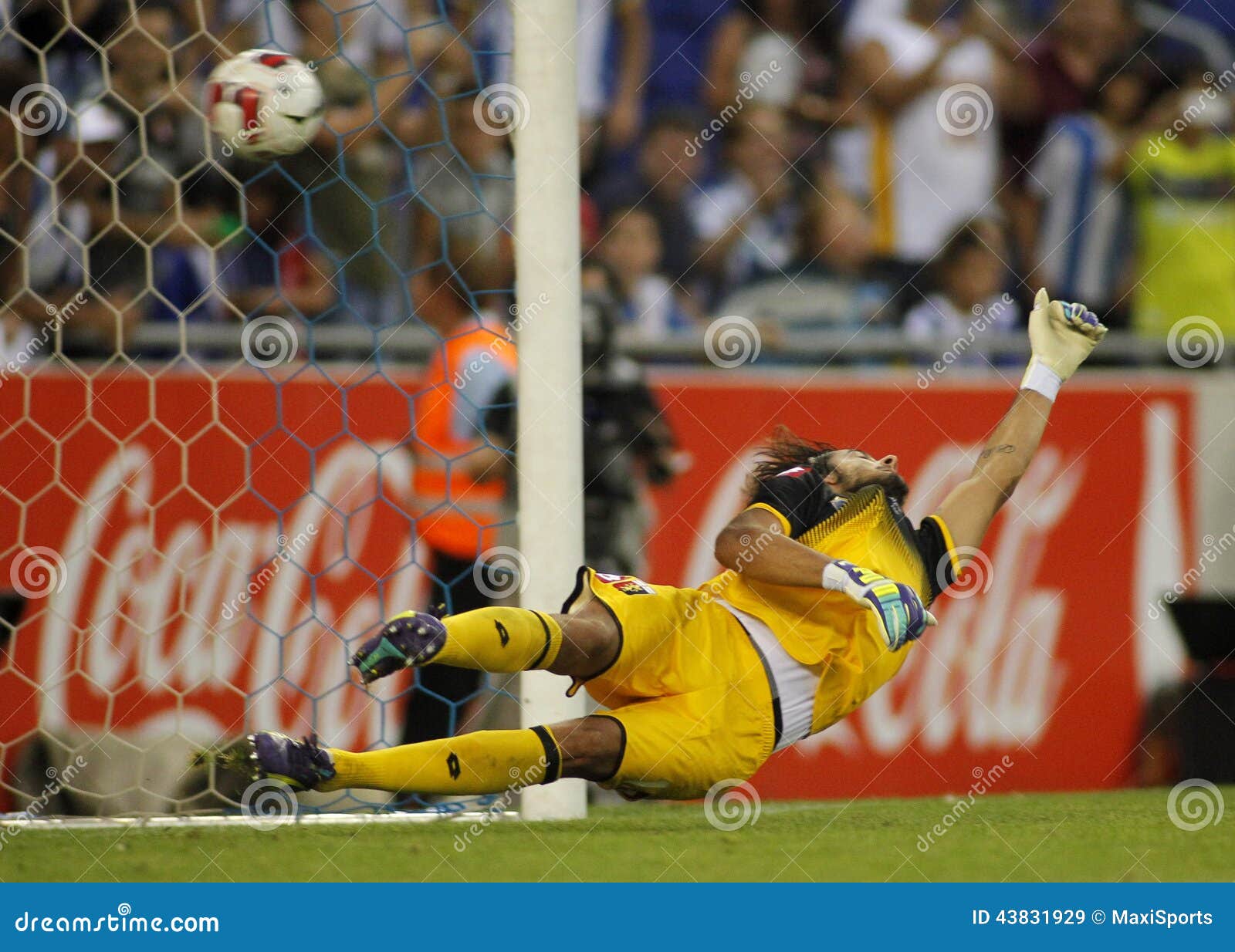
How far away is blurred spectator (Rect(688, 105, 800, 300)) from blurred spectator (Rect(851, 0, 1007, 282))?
0.41 metres

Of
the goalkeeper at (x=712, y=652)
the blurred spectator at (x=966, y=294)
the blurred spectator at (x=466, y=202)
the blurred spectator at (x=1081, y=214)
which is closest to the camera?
the goalkeeper at (x=712, y=652)

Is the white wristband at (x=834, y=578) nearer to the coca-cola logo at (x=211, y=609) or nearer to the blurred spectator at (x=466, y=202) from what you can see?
the blurred spectator at (x=466, y=202)

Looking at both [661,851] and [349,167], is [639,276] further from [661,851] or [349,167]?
[661,851]

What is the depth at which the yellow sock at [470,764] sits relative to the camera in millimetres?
4195

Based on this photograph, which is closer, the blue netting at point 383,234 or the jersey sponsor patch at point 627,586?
the jersey sponsor patch at point 627,586

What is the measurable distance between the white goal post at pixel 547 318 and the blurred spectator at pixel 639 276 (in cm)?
238

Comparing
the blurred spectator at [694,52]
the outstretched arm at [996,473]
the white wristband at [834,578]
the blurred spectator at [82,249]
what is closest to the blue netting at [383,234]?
Result: the blurred spectator at [82,249]

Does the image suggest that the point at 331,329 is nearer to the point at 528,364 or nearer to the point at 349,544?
the point at 349,544

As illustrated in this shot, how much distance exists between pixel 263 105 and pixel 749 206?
3.16 meters

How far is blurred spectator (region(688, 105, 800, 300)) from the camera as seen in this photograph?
306 inches

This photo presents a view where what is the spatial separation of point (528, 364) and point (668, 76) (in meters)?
4.38

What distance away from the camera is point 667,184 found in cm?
792

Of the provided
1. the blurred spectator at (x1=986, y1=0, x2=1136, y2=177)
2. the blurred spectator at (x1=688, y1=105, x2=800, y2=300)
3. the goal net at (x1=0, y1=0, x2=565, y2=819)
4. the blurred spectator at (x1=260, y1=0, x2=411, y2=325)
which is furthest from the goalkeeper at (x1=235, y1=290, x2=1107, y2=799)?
the blurred spectator at (x1=986, y1=0, x2=1136, y2=177)

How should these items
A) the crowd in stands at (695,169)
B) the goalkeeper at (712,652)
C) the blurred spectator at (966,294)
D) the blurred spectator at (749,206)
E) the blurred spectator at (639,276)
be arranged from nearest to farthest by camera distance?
the goalkeeper at (712,652), the crowd in stands at (695,169), the blurred spectator at (966,294), the blurred spectator at (639,276), the blurred spectator at (749,206)
